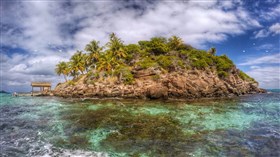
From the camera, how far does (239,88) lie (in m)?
63.2

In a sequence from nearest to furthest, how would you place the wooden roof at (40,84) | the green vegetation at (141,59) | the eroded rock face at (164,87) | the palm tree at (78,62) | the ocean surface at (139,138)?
1. the ocean surface at (139,138)
2. the eroded rock face at (164,87)
3. the green vegetation at (141,59)
4. the palm tree at (78,62)
5. the wooden roof at (40,84)

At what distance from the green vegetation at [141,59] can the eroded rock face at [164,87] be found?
215 centimetres

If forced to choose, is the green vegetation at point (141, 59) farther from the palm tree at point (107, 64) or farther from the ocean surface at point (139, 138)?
the ocean surface at point (139, 138)

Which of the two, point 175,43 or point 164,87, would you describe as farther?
point 175,43

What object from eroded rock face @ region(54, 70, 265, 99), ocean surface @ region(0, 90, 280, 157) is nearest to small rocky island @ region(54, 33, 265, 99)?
eroded rock face @ region(54, 70, 265, 99)

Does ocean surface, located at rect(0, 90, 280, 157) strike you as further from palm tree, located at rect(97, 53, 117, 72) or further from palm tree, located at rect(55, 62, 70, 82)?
palm tree, located at rect(55, 62, 70, 82)

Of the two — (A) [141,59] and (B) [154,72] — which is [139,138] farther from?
(A) [141,59]

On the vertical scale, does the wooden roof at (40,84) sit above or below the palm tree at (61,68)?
below

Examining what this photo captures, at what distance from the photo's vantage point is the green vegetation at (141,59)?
54.7 m

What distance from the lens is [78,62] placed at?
69.6 meters

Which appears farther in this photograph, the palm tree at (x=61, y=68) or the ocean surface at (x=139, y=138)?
the palm tree at (x=61, y=68)

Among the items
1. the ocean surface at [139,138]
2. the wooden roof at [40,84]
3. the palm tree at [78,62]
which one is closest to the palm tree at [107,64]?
the palm tree at [78,62]

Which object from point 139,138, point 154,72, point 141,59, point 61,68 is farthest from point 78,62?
point 139,138

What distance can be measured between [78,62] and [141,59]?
2393cm
